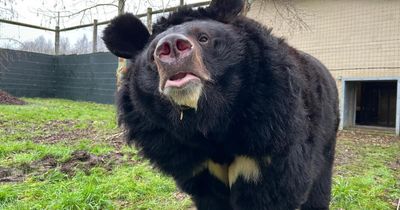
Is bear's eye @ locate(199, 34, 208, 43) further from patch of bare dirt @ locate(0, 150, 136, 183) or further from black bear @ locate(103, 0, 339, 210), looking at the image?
patch of bare dirt @ locate(0, 150, 136, 183)

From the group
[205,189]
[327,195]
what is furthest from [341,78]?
[205,189]

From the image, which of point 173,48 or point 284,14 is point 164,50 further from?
point 284,14

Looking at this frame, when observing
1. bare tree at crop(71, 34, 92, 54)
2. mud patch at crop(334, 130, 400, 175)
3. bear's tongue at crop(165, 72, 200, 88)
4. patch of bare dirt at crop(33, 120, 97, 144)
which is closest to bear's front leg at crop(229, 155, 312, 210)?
bear's tongue at crop(165, 72, 200, 88)

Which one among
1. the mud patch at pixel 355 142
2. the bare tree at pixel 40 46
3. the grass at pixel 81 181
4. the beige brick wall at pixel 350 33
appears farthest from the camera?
the bare tree at pixel 40 46

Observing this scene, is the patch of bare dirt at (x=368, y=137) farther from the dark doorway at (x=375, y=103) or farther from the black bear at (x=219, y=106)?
the black bear at (x=219, y=106)

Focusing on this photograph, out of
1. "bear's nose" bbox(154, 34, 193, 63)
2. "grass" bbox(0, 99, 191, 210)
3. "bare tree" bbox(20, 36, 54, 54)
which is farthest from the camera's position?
"bare tree" bbox(20, 36, 54, 54)

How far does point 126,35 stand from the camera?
2.10 meters

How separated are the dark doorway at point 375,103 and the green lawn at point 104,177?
5.24 meters

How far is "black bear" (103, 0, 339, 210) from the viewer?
1743 mm

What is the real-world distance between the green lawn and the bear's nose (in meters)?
1.21

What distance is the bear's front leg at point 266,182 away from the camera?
6.73ft

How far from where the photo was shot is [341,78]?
1014cm

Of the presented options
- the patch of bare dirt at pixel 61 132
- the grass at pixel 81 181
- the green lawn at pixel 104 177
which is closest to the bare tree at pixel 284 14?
the green lawn at pixel 104 177

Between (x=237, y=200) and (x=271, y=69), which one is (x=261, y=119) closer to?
(x=271, y=69)
